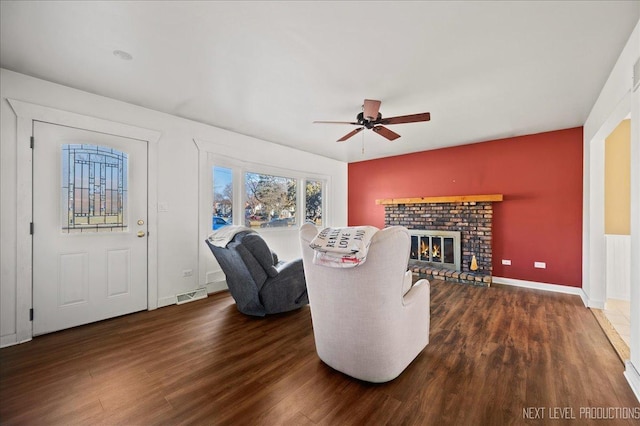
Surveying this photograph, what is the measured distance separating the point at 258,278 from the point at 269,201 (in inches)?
94.6

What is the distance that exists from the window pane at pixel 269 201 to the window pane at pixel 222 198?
1.13 ft

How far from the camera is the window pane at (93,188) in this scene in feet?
9.16

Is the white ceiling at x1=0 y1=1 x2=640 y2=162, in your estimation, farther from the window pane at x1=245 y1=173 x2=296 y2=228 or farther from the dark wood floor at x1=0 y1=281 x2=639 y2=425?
the dark wood floor at x1=0 y1=281 x2=639 y2=425

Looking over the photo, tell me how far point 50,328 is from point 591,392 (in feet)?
15.2

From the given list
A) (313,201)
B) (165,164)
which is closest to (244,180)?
(165,164)

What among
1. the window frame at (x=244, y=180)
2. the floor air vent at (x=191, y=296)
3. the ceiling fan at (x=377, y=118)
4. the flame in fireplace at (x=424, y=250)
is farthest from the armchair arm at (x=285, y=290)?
the flame in fireplace at (x=424, y=250)

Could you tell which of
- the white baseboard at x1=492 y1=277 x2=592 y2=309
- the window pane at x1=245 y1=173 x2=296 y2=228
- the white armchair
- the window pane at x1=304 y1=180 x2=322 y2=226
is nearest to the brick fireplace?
the white baseboard at x1=492 y1=277 x2=592 y2=309

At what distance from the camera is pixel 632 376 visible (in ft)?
6.05

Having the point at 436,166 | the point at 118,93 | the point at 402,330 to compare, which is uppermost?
the point at 118,93

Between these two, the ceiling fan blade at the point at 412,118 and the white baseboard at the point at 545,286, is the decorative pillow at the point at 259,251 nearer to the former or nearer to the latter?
the ceiling fan blade at the point at 412,118

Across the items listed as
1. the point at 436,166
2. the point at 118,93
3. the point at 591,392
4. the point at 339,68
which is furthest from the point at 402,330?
the point at 436,166

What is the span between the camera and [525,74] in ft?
8.24

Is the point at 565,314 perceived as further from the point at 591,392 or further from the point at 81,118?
the point at 81,118

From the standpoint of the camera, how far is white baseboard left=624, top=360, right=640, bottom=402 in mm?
1759
